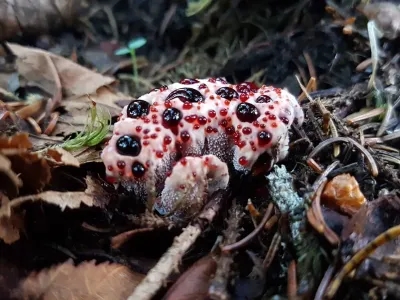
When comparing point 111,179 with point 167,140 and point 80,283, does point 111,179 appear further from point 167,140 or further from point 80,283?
point 80,283

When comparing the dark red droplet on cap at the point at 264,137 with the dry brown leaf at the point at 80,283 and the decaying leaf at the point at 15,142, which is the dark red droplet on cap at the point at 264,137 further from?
the decaying leaf at the point at 15,142

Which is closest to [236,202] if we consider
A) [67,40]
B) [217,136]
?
[217,136]

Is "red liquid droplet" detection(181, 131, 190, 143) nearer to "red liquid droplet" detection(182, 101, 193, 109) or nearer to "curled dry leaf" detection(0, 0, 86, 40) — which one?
"red liquid droplet" detection(182, 101, 193, 109)

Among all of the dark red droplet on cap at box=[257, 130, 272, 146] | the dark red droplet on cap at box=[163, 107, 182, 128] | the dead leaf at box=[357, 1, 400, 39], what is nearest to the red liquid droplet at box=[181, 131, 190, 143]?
the dark red droplet on cap at box=[163, 107, 182, 128]

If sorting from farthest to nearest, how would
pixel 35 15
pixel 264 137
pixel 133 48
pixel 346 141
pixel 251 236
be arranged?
pixel 133 48 → pixel 35 15 → pixel 346 141 → pixel 264 137 → pixel 251 236

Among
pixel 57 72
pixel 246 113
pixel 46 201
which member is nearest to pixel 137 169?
pixel 46 201

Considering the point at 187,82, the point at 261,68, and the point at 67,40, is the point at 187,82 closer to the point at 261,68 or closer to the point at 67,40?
the point at 261,68

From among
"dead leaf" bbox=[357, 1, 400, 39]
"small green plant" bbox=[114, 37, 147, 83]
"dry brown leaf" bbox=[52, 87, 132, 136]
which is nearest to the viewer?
"dry brown leaf" bbox=[52, 87, 132, 136]
